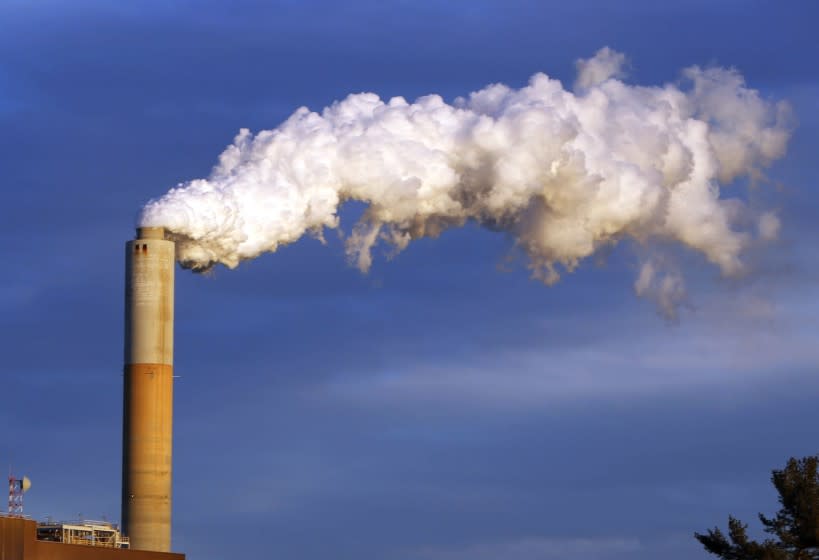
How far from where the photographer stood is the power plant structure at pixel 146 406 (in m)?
87.9

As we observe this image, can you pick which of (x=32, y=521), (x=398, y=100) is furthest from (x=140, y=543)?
(x=398, y=100)

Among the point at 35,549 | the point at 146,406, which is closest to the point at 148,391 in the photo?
the point at 146,406

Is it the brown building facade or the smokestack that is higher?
the smokestack

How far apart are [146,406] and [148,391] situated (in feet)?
2.36

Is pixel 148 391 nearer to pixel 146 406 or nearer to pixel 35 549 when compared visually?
pixel 146 406

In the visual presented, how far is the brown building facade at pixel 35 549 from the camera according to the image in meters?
77.4

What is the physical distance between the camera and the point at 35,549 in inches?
3113

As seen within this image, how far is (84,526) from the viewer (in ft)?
276

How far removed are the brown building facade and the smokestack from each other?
4186 mm

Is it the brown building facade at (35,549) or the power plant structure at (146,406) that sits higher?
the power plant structure at (146,406)

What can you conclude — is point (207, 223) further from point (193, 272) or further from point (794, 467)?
point (794, 467)

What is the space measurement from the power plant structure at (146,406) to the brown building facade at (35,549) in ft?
3.60

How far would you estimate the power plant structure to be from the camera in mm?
87938

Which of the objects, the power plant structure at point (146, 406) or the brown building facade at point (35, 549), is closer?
the brown building facade at point (35, 549)
